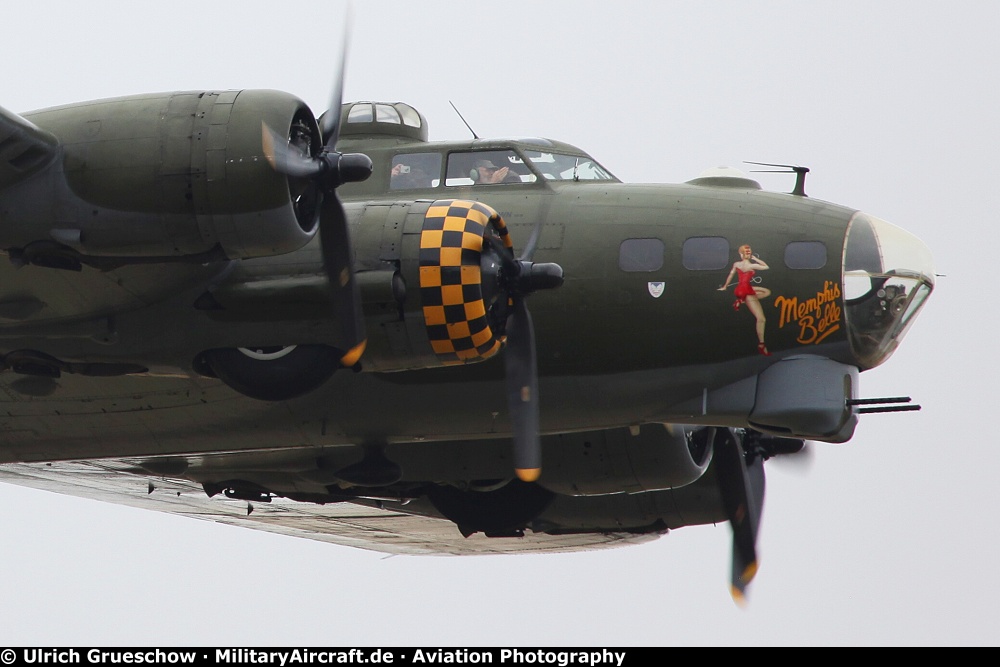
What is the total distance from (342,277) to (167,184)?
1978 millimetres

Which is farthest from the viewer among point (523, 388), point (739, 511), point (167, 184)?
point (739, 511)

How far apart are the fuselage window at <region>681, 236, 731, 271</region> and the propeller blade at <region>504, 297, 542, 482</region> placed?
1.83 meters

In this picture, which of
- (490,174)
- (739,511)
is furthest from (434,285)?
(739,511)

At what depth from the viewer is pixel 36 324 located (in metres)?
15.4

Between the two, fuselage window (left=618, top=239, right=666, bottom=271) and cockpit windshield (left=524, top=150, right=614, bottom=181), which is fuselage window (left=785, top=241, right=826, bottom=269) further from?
cockpit windshield (left=524, top=150, right=614, bottom=181)

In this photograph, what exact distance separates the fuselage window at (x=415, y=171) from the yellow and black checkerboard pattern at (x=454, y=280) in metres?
2.45

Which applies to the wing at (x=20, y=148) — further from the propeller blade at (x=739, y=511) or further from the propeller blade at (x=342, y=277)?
the propeller blade at (x=739, y=511)

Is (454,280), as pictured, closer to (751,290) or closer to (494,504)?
(751,290)

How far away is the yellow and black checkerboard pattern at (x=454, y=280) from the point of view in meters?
14.5

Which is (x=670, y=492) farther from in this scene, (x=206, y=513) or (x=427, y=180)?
(x=206, y=513)

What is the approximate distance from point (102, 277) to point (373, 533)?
41.2 ft

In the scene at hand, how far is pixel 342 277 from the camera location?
566 inches
